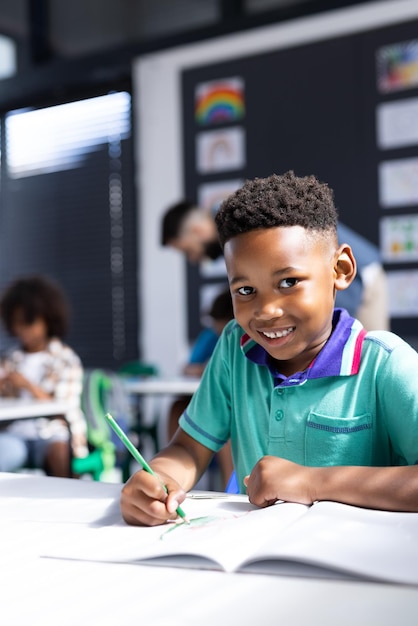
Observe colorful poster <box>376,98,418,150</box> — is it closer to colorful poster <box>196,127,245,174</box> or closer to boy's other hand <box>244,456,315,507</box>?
colorful poster <box>196,127,245,174</box>

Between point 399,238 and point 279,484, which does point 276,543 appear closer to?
point 279,484

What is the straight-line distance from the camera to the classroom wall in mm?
4727

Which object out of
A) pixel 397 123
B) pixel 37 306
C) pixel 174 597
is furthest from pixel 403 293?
pixel 174 597

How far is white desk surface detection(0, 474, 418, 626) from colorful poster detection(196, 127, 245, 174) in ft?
13.1

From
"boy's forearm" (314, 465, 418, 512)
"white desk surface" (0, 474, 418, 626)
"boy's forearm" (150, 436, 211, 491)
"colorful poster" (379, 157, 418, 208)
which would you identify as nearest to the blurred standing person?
"colorful poster" (379, 157, 418, 208)

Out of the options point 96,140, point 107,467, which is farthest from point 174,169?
point 107,467

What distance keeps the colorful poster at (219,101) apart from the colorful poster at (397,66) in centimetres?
86

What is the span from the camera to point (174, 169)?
Result: 476 cm

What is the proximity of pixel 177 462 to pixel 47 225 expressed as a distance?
4.39 m

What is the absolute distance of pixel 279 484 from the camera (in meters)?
0.82

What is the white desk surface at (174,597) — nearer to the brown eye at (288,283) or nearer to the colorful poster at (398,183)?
the brown eye at (288,283)

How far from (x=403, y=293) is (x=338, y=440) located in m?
3.15

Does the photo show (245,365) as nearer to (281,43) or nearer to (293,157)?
(293,157)

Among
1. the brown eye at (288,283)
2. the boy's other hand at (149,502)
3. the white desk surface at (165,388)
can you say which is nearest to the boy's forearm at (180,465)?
the boy's other hand at (149,502)
